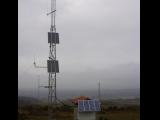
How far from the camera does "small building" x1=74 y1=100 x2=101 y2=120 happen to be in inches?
553

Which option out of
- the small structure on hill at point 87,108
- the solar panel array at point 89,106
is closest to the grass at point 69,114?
the small structure on hill at point 87,108

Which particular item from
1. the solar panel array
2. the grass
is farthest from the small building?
the grass

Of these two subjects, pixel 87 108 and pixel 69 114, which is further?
pixel 69 114

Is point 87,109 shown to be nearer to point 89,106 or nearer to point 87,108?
point 87,108

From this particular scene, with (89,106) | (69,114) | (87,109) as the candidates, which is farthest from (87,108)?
(69,114)

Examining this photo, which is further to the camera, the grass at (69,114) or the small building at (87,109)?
the grass at (69,114)

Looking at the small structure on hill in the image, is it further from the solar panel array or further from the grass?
the grass

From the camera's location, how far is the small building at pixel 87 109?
1404 cm

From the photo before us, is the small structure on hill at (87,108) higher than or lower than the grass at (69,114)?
higher

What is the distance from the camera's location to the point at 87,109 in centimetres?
1408

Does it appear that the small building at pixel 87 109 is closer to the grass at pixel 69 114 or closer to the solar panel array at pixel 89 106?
the solar panel array at pixel 89 106
